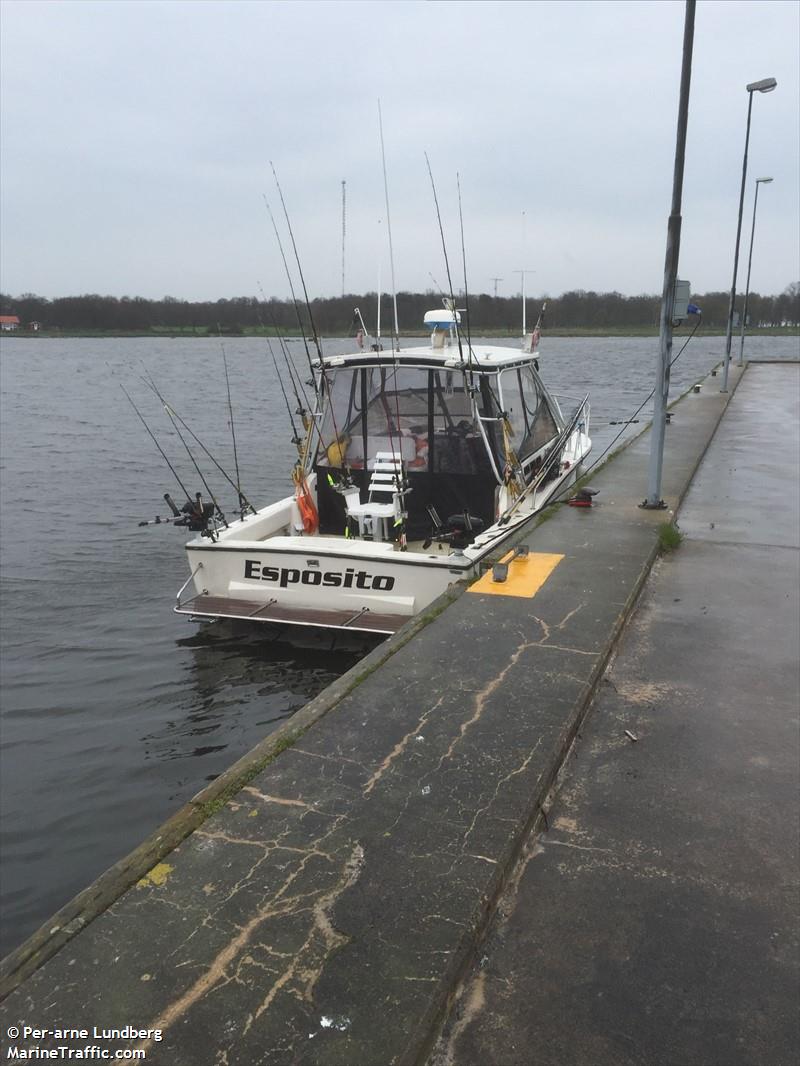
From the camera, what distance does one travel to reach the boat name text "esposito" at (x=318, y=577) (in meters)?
7.29

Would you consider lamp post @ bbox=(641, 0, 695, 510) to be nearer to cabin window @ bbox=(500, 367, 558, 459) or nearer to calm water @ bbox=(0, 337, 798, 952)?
cabin window @ bbox=(500, 367, 558, 459)

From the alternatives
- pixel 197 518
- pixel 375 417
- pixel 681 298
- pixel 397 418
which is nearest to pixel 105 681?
pixel 197 518

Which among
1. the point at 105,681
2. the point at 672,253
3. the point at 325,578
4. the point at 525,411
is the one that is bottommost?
the point at 105,681

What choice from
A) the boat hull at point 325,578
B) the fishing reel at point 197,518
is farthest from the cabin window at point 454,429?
the fishing reel at point 197,518

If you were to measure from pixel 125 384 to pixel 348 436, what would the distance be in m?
40.7

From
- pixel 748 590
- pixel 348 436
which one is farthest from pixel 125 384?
pixel 748 590

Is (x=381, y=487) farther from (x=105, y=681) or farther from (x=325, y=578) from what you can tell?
(x=105, y=681)

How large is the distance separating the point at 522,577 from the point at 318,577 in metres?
2.07

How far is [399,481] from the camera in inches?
334

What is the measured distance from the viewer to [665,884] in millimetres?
2936

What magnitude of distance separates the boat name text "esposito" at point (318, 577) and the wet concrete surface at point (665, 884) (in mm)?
2573

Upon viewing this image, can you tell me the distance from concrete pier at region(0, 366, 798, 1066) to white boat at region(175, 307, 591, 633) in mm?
→ 2715

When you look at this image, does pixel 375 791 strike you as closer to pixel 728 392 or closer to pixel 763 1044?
pixel 763 1044

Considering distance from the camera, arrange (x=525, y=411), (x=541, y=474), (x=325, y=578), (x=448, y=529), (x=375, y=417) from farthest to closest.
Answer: (x=525, y=411) → (x=541, y=474) → (x=375, y=417) → (x=448, y=529) → (x=325, y=578)
